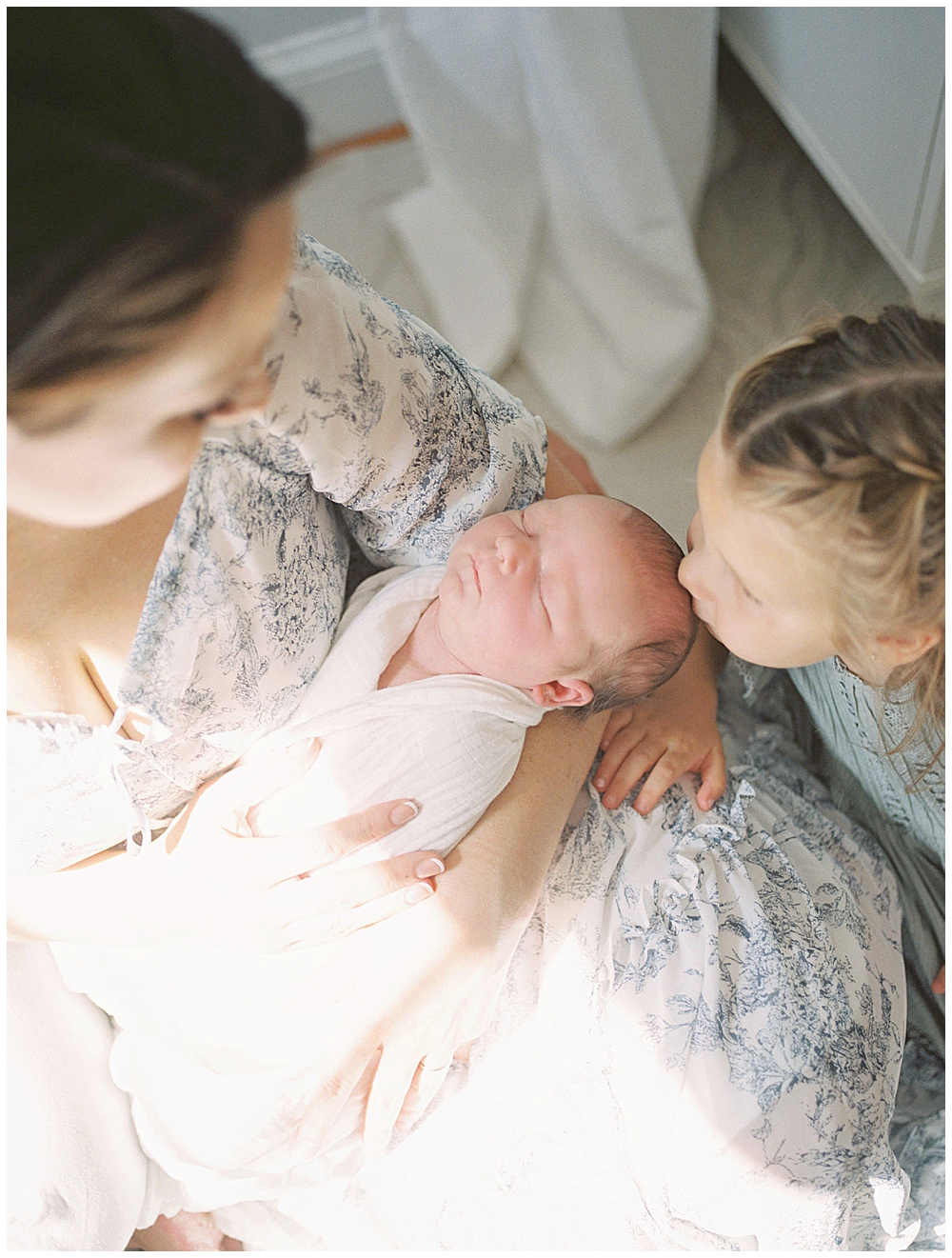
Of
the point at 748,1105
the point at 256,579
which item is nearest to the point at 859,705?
the point at 748,1105

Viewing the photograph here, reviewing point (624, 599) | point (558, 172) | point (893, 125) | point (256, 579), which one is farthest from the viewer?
point (558, 172)

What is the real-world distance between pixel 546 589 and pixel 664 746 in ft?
0.78

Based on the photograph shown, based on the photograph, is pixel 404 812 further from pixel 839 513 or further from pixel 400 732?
pixel 839 513

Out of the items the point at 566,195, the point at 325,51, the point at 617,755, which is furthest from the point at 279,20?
the point at 617,755

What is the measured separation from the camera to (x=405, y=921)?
0.90 m

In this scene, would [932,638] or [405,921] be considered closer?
[932,638]

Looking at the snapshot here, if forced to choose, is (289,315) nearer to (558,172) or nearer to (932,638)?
(932,638)

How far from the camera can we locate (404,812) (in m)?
0.92

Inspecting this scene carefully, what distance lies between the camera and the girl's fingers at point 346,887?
35.1 inches

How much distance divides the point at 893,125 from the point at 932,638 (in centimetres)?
115

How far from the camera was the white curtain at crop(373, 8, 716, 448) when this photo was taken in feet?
5.39

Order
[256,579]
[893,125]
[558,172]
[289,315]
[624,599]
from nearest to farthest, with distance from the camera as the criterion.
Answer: [289,315] < [256,579] < [624,599] < [893,125] < [558,172]

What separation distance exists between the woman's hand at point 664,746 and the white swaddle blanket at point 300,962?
0.12m

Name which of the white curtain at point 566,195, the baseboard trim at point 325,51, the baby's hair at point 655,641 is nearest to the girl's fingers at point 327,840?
the baby's hair at point 655,641
